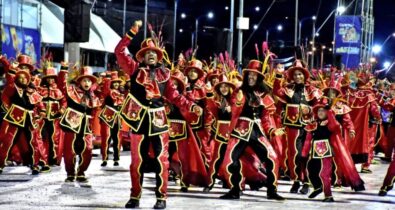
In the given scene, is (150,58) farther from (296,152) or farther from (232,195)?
(296,152)

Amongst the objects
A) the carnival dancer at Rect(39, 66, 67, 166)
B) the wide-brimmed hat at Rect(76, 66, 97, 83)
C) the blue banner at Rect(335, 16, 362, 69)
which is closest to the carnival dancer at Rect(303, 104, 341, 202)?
the wide-brimmed hat at Rect(76, 66, 97, 83)

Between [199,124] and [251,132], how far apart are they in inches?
68.5

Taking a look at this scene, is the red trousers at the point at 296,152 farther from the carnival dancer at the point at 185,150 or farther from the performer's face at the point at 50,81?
the performer's face at the point at 50,81

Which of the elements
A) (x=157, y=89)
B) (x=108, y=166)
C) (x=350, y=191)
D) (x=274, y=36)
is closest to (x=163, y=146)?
(x=157, y=89)

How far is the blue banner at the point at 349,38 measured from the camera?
3150 centimetres

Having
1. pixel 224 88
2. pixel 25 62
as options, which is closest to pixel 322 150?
pixel 224 88

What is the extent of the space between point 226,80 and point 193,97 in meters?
0.67

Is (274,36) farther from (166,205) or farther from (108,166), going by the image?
Result: (166,205)

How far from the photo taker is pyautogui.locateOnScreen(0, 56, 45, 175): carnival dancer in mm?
13008

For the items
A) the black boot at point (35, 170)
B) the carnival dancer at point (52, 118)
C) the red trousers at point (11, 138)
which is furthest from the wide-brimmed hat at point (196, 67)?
the black boot at point (35, 170)

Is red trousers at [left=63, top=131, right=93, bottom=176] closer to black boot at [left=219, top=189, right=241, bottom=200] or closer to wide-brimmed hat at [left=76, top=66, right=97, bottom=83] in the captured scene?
wide-brimmed hat at [left=76, top=66, right=97, bottom=83]

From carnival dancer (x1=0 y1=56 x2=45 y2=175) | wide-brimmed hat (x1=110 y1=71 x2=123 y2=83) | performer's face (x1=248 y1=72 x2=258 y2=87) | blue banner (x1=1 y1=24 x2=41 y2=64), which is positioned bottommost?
carnival dancer (x1=0 y1=56 x2=45 y2=175)

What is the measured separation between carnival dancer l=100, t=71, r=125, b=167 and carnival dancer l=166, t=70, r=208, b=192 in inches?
156

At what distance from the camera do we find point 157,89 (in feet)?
31.9
